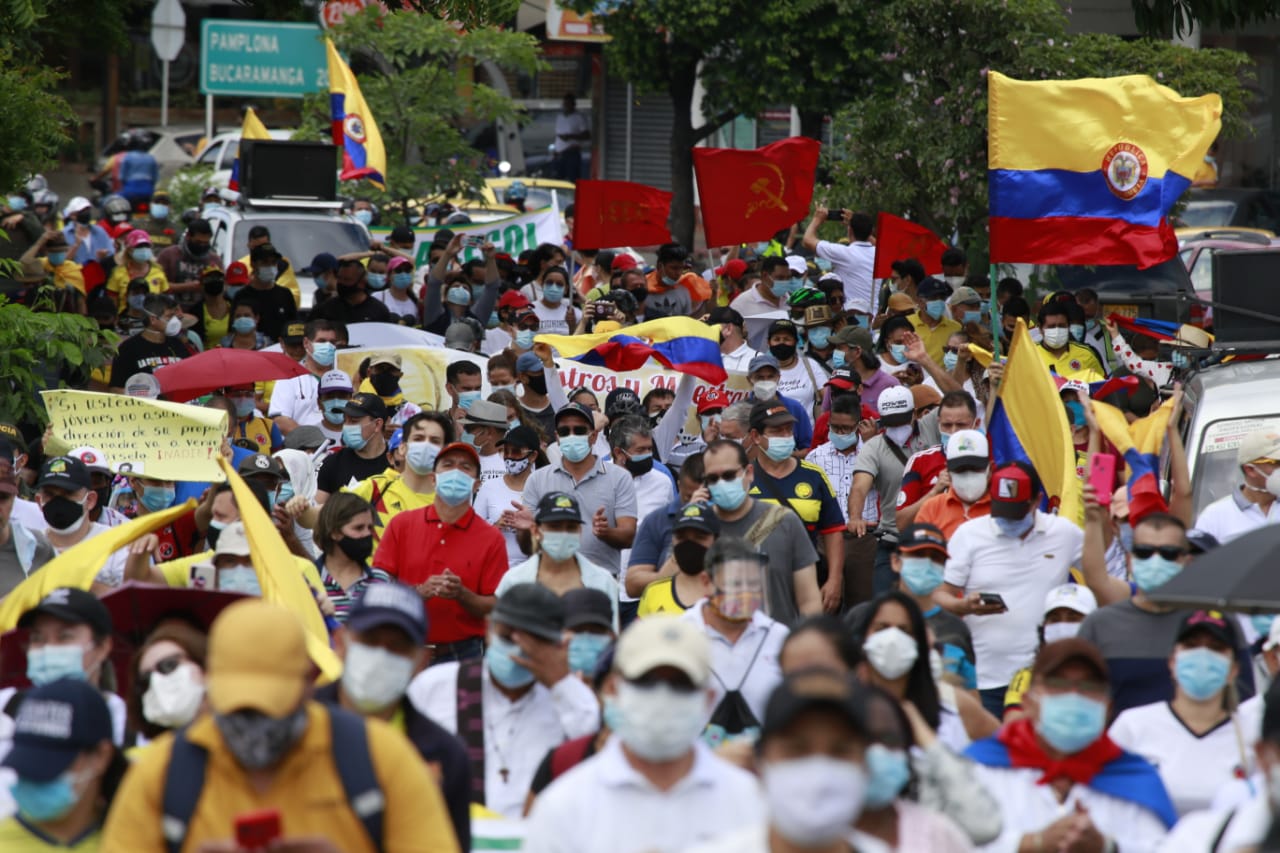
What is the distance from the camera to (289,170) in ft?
69.4

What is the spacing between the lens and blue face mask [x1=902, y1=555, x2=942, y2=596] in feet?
26.1

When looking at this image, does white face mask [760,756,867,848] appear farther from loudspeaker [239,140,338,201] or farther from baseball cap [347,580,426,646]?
loudspeaker [239,140,338,201]

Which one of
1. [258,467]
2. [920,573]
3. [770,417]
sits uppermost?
[770,417]

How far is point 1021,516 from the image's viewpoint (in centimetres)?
865

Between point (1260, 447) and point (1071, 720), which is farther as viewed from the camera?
point (1260, 447)

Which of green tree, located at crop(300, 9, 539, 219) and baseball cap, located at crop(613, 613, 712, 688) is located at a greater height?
green tree, located at crop(300, 9, 539, 219)

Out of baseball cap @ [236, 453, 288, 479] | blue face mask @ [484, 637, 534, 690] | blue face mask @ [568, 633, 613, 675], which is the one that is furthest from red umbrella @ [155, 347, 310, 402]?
blue face mask @ [484, 637, 534, 690]

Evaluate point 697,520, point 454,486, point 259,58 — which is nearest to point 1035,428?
point 697,520

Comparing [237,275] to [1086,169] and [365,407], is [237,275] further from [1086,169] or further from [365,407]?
[1086,169]

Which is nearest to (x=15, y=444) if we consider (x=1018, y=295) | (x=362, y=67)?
(x=1018, y=295)

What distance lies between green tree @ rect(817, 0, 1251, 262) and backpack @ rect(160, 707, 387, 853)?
1485 centimetres

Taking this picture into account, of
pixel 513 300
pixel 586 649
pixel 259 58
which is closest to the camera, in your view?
pixel 586 649

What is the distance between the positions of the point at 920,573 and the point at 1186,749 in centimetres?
178

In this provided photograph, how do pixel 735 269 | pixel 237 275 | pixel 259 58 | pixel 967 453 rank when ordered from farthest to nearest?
pixel 259 58 → pixel 735 269 → pixel 237 275 → pixel 967 453
